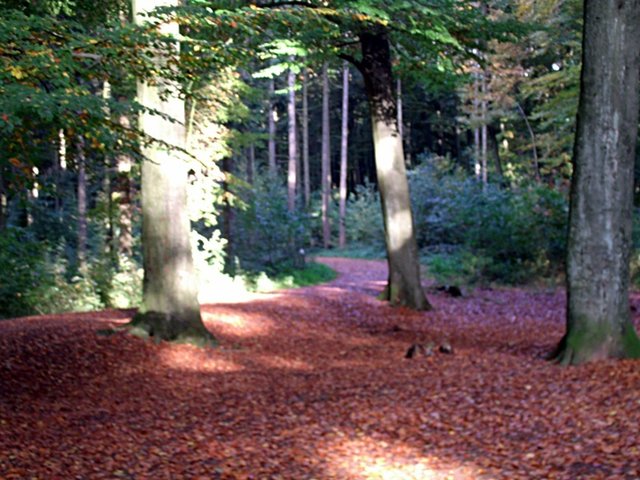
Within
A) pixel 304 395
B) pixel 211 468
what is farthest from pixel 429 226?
pixel 211 468

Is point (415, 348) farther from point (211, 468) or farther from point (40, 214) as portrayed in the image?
point (40, 214)

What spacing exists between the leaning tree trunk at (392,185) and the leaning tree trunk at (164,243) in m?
5.33

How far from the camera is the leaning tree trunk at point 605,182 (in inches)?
298

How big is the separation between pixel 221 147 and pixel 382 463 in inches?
487

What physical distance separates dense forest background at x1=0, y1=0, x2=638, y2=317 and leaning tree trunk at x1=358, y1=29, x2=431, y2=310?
65 centimetres

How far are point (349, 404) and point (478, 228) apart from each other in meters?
14.1

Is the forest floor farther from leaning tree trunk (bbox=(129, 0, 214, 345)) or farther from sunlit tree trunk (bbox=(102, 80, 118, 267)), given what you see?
sunlit tree trunk (bbox=(102, 80, 118, 267))

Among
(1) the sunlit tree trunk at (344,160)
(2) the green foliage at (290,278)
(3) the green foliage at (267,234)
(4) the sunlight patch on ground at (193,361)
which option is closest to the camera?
(4) the sunlight patch on ground at (193,361)

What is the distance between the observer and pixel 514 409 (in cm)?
617

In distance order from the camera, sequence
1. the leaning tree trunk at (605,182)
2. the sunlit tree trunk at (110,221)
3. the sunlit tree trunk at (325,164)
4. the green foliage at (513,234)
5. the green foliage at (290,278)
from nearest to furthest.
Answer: the leaning tree trunk at (605,182) → the sunlit tree trunk at (110,221) → the green foliage at (513,234) → the green foliage at (290,278) → the sunlit tree trunk at (325,164)

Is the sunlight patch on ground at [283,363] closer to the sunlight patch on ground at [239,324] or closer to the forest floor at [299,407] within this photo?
the forest floor at [299,407]

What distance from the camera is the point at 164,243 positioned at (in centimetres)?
961

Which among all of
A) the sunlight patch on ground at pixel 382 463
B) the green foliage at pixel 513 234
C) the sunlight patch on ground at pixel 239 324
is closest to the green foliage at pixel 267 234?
the green foliage at pixel 513 234

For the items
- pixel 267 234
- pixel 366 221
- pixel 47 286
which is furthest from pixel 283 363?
pixel 366 221
